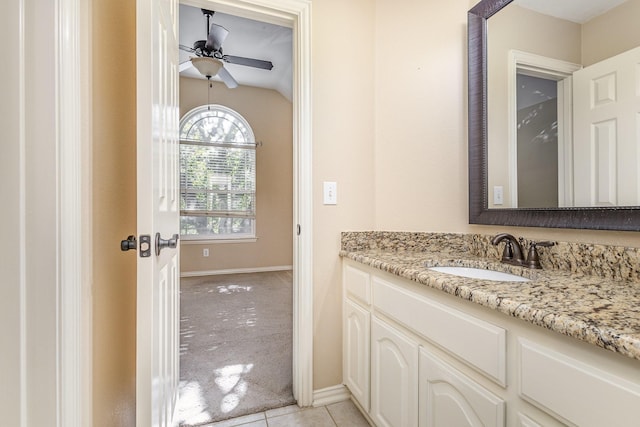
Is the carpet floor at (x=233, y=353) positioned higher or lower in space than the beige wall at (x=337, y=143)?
lower

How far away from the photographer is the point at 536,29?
1.17 metres

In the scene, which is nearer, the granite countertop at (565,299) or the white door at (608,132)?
the granite countertop at (565,299)

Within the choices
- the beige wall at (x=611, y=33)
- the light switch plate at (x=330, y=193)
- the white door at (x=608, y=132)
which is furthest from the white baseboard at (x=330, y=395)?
the beige wall at (x=611, y=33)

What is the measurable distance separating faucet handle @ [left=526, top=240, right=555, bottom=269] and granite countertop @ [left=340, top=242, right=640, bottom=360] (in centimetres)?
5

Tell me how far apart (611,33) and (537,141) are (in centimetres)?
38

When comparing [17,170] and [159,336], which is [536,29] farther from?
[159,336]

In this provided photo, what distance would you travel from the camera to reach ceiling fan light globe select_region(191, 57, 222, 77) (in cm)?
276

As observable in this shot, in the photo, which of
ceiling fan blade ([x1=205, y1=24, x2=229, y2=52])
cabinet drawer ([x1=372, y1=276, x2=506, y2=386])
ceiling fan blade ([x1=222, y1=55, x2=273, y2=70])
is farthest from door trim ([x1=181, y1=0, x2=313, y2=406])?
ceiling fan blade ([x1=222, y1=55, x2=273, y2=70])

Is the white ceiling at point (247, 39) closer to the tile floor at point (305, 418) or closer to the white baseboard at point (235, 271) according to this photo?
the white baseboard at point (235, 271)

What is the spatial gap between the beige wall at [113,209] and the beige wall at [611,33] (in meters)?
1.58

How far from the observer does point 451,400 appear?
874 mm

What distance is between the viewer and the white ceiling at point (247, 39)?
295cm

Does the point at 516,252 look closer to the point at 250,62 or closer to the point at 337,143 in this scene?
the point at 337,143

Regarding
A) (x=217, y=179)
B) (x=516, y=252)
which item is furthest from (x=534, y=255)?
(x=217, y=179)
